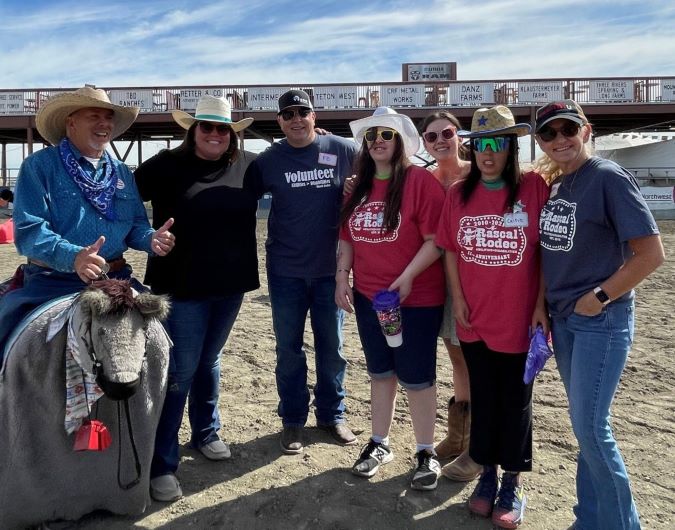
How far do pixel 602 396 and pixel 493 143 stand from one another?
1.22 metres

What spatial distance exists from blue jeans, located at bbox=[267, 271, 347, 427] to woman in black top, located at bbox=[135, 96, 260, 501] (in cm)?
36

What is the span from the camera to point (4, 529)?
264cm

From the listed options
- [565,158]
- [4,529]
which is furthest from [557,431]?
[4,529]

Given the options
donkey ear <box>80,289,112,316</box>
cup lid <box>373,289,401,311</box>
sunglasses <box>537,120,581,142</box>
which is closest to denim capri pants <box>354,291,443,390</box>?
cup lid <box>373,289,401,311</box>

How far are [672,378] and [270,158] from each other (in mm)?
3817

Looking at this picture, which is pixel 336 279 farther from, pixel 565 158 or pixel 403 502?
pixel 565 158

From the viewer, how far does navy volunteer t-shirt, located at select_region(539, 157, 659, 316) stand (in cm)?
224

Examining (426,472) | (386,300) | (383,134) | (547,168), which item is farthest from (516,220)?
(426,472)

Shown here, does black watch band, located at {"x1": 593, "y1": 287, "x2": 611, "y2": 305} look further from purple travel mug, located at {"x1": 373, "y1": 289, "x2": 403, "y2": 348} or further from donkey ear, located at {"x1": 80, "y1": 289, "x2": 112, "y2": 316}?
donkey ear, located at {"x1": 80, "y1": 289, "x2": 112, "y2": 316}

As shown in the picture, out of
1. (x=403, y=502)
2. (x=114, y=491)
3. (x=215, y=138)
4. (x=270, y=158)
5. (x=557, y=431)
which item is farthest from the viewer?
(x=557, y=431)

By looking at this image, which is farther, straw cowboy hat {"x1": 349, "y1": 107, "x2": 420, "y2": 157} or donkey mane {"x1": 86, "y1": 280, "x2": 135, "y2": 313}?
straw cowboy hat {"x1": 349, "y1": 107, "x2": 420, "y2": 157}

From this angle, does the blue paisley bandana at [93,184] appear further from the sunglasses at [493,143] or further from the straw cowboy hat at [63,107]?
the sunglasses at [493,143]

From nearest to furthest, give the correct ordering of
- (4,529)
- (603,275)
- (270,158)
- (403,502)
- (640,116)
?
(603,275), (4,529), (403,502), (270,158), (640,116)

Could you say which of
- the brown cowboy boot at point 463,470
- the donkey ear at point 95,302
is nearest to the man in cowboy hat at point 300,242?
the brown cowboy boot at point 463,470
